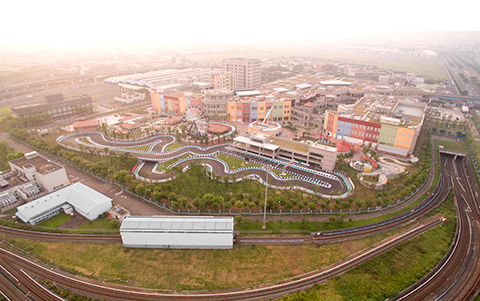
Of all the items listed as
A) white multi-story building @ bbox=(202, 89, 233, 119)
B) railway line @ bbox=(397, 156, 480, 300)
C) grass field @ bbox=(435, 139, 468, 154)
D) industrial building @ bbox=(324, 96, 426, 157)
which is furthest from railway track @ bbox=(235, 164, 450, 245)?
white multi-story building @ bbox=(202, 89, 233, 119)

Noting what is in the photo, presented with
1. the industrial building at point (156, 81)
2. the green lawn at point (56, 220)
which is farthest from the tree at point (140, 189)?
the industrial building at point (156, 81)

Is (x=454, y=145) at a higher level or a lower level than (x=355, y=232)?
lower

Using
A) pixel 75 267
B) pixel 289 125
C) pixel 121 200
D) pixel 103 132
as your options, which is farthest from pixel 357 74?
pixel 75 267

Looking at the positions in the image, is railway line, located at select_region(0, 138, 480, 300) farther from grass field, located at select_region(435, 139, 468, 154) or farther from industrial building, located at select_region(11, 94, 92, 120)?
industrial building, located at select_region(11, 94, 92, 120)

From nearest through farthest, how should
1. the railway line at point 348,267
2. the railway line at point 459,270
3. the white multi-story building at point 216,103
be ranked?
the railway line at point 348,267 → the railway line at point 459,270 → the white multi-story building at point 216,103

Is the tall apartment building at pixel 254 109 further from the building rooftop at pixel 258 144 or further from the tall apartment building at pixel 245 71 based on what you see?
the tall apartment building at pixel 245 71

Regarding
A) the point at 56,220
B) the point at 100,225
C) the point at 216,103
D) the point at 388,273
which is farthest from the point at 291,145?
the point at 56,220

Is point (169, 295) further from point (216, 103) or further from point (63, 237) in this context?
point (216, 103)
